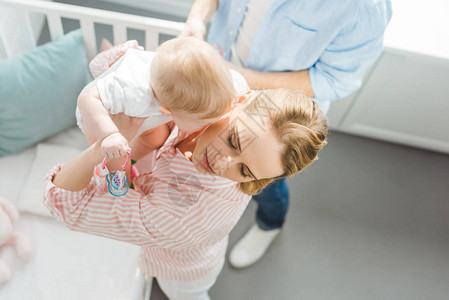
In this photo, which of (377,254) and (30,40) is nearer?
(30,40)

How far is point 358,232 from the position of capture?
1.77 meters

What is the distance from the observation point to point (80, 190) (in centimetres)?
76

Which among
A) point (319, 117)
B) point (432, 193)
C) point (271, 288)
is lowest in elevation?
point (271, 288)

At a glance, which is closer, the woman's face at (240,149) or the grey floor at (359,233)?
the woman's face at (240,149)

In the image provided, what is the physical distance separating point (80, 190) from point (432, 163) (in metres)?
1.92

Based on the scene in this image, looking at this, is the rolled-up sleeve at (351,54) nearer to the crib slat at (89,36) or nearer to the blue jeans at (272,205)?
the blue jeans at (272,205)

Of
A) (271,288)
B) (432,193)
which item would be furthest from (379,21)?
(432,193)

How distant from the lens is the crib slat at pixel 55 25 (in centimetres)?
108

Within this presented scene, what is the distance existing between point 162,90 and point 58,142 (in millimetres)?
809

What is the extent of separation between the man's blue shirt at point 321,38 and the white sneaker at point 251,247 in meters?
0.77

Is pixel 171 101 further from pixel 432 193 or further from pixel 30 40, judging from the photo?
pixel 432 193

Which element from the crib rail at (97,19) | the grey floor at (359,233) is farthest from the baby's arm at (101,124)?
the grey floor at (359,233)

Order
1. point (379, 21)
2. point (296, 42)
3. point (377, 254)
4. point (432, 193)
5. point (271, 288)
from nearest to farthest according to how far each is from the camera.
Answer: point (379, 21), point (296, 42), point (271, 288), point (377, 254), point (432, 193)

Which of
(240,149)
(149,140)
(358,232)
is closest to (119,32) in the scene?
(149,140)
